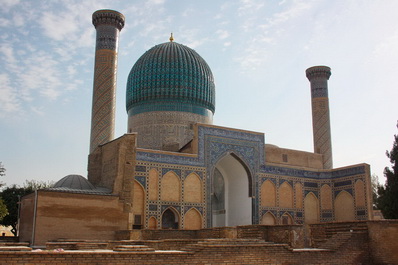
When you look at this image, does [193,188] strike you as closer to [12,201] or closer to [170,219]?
[170,219]

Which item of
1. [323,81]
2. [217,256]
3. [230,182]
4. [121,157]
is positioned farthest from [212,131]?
[217,256]

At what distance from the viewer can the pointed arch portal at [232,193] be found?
17.1m

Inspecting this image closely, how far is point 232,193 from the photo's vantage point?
18.0 metres

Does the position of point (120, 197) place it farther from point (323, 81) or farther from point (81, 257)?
point (323, 81)

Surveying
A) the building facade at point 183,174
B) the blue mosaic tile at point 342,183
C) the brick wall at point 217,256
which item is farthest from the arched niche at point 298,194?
the brick wall at point 217,256

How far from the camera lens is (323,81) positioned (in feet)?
72.1

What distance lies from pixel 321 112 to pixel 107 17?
10.6 m

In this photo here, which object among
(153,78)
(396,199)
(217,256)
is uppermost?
(153,78)

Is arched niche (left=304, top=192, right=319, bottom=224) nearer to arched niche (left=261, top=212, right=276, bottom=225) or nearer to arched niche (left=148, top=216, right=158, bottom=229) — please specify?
arched niche (left=261, top=212, right=276, bottom=225)

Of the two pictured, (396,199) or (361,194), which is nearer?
(396,199)

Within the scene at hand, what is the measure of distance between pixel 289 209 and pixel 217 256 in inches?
459

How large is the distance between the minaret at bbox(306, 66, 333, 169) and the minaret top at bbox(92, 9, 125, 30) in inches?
380

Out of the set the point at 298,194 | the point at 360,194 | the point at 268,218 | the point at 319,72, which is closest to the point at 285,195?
the point at 298,194

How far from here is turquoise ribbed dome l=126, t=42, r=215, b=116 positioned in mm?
19531
